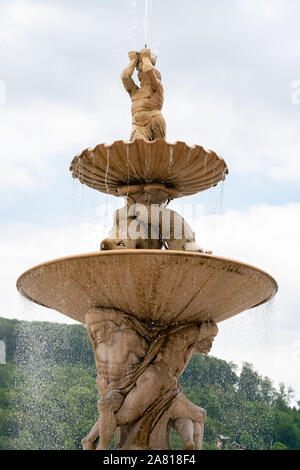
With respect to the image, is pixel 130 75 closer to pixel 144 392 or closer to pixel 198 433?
pixel 144 392

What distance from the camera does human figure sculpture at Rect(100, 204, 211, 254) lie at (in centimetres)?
800

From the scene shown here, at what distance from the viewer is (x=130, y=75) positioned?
28.8 feet

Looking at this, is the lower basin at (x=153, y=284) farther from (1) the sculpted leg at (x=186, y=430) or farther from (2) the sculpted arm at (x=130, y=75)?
(2) the sculpted arm at (x=130, y=75)

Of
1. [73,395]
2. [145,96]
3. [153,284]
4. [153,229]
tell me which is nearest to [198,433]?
[153,284]

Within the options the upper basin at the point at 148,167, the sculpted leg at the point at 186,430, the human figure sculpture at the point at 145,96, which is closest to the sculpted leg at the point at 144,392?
the sculpted leg at the point at 186,430

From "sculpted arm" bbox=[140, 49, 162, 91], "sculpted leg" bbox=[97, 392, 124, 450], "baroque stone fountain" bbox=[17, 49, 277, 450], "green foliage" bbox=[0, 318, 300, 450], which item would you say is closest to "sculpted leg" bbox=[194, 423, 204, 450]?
"baroque stone fountain" bbox=[17, 49, 277, 450]

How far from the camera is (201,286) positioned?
706 centimetres

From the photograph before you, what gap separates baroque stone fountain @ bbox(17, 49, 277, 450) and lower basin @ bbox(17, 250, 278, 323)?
0.01 meters

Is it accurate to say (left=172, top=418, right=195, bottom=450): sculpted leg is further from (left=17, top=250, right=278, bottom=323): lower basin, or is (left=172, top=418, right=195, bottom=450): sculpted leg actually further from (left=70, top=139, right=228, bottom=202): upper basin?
(left=70, top=139, right=228, bottom=202): upper basin

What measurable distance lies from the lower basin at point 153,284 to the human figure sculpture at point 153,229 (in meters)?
0.80

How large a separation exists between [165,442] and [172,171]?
9.80 ft

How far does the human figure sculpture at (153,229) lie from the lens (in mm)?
7996

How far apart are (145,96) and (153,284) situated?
2.83 meters
